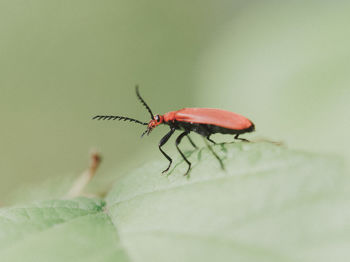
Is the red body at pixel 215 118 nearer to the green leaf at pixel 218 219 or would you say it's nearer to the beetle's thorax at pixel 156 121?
the beetle's thorax at pixel 156 121

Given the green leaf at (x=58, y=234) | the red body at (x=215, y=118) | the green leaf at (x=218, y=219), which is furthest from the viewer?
the red body at (x=215, y=118)

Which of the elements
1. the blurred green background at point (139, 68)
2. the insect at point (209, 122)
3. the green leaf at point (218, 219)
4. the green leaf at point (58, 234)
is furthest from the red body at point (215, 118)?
the blurred green background at point (139, 68)

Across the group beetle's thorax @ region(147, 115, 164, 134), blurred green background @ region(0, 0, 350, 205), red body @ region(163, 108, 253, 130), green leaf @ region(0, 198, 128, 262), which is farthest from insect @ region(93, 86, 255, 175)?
blurred green background @ region(0, 0, 350, 205)

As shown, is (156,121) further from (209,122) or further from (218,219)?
(218,219)

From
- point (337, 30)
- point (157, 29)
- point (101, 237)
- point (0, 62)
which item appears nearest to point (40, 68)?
point (0, 62)

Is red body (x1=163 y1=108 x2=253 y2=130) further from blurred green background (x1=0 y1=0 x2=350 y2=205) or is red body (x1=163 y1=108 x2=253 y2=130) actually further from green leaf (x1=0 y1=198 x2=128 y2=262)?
blurred green background (x1=0 y1=0 x2=350 y2=205)

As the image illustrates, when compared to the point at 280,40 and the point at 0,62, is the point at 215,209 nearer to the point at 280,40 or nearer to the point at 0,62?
the point at 280,40
